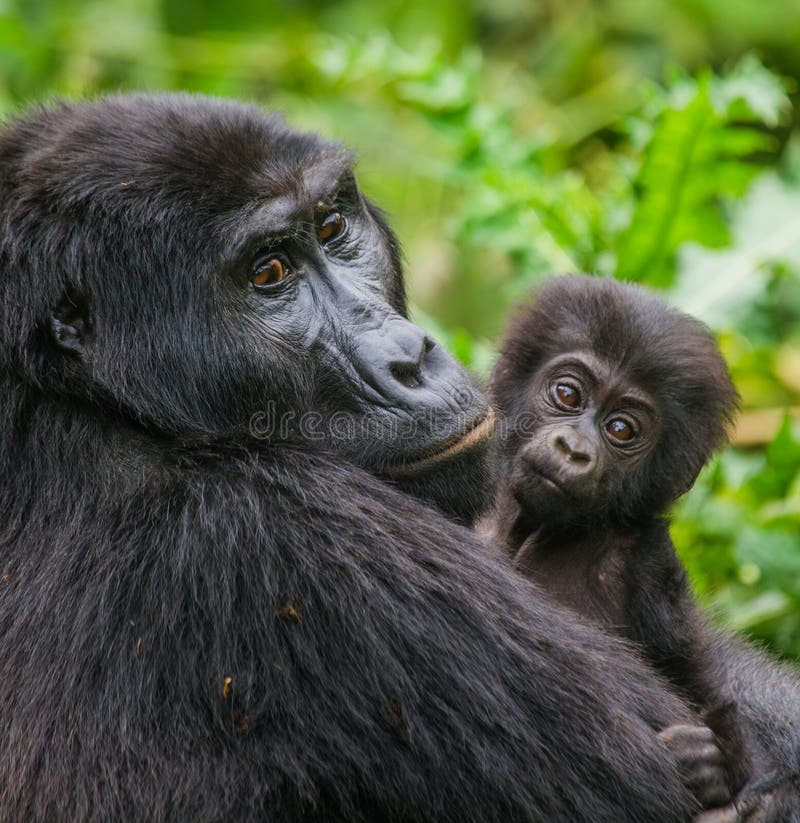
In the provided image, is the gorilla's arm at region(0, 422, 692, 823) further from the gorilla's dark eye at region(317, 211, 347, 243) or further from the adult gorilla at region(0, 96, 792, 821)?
the gorilla's dark eye at region(317, 211, 347, 243)

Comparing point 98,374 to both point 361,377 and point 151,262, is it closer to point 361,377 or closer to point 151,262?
point 151,262

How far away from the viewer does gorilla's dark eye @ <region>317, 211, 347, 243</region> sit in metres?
3.18

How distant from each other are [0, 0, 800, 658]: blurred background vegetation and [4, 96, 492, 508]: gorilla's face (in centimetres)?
82

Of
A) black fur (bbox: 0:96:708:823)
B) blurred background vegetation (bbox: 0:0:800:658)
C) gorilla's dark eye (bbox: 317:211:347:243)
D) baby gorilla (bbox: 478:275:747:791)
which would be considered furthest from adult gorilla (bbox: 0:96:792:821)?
blurred background vegetation (bbox: 0:0:800:658)

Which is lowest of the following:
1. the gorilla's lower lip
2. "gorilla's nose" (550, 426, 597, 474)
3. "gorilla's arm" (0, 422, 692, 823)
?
"gorilla's arm" (0, 422, 692, 823)

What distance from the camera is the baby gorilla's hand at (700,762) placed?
9.06ft

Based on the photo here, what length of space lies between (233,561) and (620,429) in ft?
4.77

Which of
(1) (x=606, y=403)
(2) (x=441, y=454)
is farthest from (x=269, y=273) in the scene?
(1) (x=606, y=403)

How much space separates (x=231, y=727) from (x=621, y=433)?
5.17ft

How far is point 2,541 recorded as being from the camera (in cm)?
269

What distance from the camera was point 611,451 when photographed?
11.6ft

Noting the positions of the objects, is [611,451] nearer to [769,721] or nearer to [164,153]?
[769,721]

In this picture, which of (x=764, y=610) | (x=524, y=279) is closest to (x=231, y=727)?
(x=764, y=610)

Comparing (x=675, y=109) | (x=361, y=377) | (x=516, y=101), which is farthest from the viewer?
(x=516, y=101)
